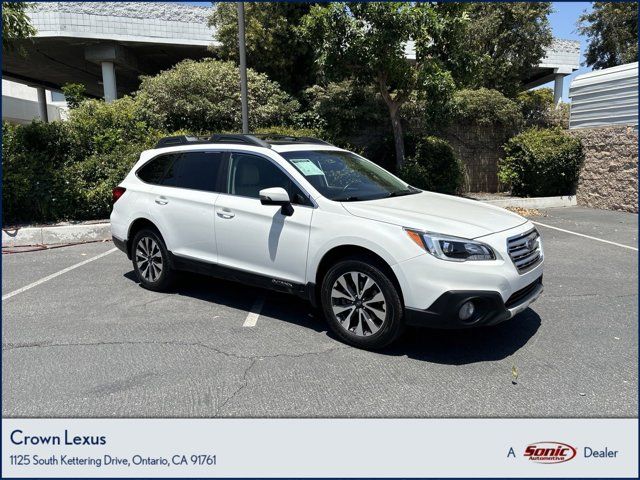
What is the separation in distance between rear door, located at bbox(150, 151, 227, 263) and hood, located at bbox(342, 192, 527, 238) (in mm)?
1590

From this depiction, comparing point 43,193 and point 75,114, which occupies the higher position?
point 75,114

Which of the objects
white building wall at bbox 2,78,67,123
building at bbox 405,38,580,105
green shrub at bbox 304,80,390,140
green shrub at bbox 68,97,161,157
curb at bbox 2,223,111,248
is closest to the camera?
curb at bbox 2,223,111,248

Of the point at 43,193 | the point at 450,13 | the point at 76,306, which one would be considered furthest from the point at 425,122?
the point at 76,306

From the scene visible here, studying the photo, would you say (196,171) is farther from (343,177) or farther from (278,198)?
(343,177)

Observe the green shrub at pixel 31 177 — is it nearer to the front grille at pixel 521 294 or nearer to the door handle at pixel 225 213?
the door handle at pixel 225 213

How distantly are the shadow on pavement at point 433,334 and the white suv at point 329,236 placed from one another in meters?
0.38

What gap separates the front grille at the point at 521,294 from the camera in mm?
3797

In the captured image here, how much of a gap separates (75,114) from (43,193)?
3.01 m

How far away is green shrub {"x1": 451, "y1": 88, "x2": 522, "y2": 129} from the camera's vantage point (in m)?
13.5

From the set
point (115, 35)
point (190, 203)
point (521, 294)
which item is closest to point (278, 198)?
point (190, 203)

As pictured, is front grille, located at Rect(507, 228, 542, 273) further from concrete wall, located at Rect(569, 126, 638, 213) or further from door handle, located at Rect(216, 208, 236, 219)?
concrete wall, located at Rect(569, 126, 638, 213)

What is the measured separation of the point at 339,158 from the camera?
5215mm

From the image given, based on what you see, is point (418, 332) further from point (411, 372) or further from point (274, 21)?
point (274, 21)

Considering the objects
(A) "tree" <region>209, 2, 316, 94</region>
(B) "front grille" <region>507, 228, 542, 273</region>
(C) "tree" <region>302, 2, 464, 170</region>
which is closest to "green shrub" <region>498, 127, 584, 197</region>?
(C) "tree" <region>302, 2, 464, 170</region>
